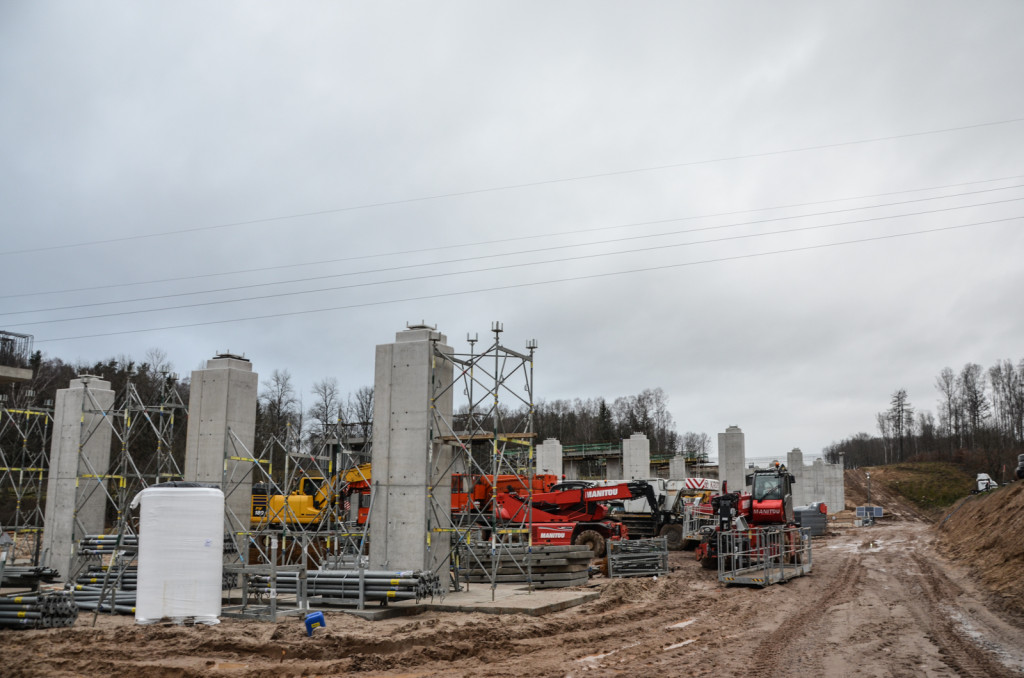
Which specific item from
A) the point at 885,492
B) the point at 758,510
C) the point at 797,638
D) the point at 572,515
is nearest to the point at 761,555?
the point at 758,510

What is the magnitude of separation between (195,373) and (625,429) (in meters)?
75.6

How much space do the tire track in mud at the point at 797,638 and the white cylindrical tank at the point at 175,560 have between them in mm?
8342

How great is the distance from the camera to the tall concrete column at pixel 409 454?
15.3 metres

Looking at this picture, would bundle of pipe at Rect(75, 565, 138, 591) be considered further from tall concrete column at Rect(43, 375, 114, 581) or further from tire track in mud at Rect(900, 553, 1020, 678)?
tire track in mud at Rect(900, 553, 1020, 678)

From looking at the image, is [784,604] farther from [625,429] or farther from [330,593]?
[625,429]

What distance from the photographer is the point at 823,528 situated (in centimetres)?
3978

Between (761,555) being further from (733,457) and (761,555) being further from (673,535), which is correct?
(733,457)

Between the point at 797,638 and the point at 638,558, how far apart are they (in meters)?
8.92

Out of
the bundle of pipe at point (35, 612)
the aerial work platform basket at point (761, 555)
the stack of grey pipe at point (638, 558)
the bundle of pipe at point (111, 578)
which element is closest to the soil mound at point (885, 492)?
the aerial work platform basket at point (761, 555)

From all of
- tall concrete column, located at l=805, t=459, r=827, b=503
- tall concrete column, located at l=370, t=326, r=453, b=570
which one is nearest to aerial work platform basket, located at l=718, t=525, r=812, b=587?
tall concrete column, located at l=370, t=326, r=453, b=570

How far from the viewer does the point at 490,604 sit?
13930 millimetres

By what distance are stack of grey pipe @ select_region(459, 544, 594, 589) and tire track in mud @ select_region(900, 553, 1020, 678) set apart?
6.84 metres

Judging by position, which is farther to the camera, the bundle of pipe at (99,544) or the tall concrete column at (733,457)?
the tall concrete column at (733,457)

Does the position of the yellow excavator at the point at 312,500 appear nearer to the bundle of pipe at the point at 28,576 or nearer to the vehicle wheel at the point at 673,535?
the bundle of pipe at the point at 28,576
